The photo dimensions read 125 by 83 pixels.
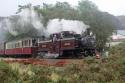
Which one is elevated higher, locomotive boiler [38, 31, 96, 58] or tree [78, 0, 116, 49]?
tree [78, 0, 116, 49]

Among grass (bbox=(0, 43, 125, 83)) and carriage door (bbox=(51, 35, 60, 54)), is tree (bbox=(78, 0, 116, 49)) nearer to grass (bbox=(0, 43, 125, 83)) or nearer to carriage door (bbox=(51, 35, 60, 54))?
carriage door (bbox=(51, 35, 60, 54))

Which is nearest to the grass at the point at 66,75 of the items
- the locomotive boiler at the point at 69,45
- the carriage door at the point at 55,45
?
the locomotive boiler at the point at 69,45

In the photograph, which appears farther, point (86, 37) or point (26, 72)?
point (86, 37)

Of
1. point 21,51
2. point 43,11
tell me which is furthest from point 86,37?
point 43,11

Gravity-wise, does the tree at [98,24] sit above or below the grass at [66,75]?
above

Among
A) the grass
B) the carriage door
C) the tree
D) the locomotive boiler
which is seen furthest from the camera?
the tree

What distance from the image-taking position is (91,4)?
86.3 metres

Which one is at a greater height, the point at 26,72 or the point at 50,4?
the point at 50,4

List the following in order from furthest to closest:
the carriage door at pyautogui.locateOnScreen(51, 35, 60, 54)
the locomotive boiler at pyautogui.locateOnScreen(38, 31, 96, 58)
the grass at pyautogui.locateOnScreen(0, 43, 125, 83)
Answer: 1. the carriage door at pyautogui.locateOnScreen(51, 35, 60, 54)
2. the locomotive boiler at pyautogui.locateOnScreen(38, 31, 96, 58)
3. the grass at pyautogui.locateOnScreen(0, 43, 125, 83)

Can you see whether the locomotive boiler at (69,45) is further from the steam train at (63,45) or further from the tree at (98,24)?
the tree at (98,24)

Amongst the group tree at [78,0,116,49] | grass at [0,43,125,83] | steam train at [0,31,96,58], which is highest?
tree at [78,0,116,49]

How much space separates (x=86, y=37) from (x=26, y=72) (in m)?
16.6

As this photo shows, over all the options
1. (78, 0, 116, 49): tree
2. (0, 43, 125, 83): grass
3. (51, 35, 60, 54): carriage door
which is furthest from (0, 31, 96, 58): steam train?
(78, 0, 116, 49): tree

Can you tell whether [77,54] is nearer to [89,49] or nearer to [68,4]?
[89,49]
